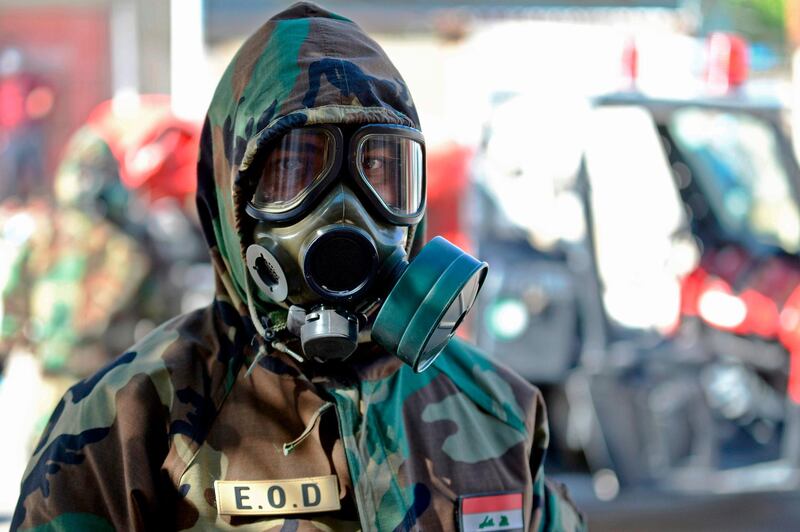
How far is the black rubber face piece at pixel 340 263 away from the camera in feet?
6.30

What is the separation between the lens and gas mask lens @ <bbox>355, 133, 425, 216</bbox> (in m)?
2.01

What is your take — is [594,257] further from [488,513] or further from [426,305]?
[426,305]

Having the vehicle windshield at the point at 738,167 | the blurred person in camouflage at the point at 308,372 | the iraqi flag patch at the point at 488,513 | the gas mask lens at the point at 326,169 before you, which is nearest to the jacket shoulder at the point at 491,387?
the blurred person in camouflage at the point at 308,372

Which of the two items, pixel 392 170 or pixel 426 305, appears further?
pixel 392 170

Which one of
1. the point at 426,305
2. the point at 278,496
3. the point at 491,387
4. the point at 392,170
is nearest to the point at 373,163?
the point at 392,170

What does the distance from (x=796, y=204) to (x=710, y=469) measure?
66.9 inches

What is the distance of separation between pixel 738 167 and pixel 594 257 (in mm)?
1535

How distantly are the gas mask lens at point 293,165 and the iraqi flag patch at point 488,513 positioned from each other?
582 mm

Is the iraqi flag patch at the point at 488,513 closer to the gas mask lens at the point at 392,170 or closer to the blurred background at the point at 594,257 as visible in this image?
the gas mask lens at the point at 392,170

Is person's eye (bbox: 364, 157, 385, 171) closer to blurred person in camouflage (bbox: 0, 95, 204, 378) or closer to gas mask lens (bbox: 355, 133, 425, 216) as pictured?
gas mask lens (bbox: 355, 133, 425, 216)

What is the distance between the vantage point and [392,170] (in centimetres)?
205

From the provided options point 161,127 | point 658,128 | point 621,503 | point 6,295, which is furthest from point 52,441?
point 161,127

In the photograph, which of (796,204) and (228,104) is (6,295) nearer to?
(228,104)

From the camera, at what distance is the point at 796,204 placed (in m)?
7.05
